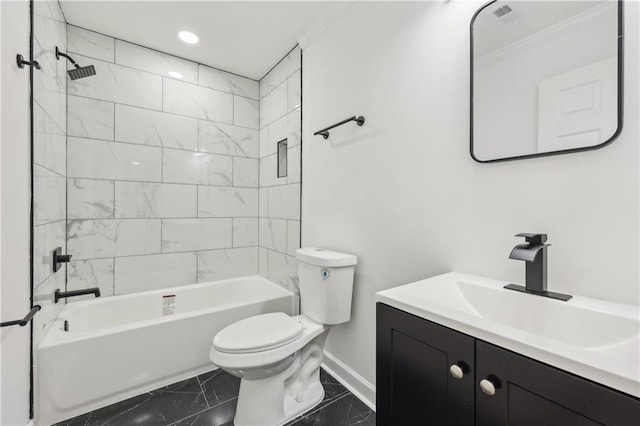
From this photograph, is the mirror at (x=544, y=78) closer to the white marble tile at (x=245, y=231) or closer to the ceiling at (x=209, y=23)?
the ceiling at (x=209, y=23)

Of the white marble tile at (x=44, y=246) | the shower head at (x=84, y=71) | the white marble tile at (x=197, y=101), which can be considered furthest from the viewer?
the white marble tile at (x=197, y=101)

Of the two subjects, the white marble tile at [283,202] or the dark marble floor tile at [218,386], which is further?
the white marble tile at [283,202]

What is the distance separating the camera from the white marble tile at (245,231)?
288 cm

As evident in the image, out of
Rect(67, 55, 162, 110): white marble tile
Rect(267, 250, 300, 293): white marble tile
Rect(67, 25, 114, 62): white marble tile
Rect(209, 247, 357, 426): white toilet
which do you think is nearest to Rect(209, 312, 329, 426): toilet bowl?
Rect(209, 247, 357, 426): white toilet

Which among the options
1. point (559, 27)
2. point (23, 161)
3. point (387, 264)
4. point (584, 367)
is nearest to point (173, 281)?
point (23, 161)

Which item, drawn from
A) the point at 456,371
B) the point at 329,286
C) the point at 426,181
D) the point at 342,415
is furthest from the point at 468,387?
the point at 342,415

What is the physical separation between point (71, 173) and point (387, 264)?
2.36 meters

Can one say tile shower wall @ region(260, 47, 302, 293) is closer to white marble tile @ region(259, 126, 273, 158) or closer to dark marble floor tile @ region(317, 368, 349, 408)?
white marble tile @ region(259, 126, 273, 158)

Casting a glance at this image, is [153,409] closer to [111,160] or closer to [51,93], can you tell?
[111,160]

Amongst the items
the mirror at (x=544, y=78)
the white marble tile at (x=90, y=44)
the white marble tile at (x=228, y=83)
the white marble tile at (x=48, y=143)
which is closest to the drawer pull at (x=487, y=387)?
the mirror at (x=544, y=78)

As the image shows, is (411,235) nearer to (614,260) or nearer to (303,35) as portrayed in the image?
(614,260)

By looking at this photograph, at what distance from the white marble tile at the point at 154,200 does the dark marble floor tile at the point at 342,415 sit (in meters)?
1.89

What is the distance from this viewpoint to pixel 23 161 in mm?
1266

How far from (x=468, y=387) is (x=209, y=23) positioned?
2.55 m
